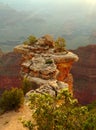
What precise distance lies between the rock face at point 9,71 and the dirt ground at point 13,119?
44.7 meters

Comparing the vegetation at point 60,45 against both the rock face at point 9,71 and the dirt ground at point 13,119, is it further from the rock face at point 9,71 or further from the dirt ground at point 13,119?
the rock face at point 9,71

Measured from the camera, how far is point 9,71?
261ft

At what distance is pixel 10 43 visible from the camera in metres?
166

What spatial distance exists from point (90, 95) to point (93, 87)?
200 inches

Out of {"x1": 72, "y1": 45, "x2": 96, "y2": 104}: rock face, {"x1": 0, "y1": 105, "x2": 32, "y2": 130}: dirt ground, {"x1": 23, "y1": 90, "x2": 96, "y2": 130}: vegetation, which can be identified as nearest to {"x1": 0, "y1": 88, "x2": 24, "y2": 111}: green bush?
{"x1": 0, "y1": 105, "x2": 32, "y2": 130}: dirt ground

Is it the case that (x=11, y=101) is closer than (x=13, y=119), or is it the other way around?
(x=13, y=119)

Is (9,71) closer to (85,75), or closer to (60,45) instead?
(85,75)

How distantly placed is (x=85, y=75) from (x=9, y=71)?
1720cm

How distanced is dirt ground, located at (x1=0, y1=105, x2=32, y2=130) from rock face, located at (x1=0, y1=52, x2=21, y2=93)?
44.7 meters

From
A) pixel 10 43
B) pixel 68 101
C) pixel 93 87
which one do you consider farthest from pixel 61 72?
pixel 10 43

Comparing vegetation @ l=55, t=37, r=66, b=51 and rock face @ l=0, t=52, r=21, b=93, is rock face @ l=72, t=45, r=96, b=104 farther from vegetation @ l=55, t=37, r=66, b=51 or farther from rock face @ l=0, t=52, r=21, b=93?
vegetation @ l=55, t=37, r=66, b=51

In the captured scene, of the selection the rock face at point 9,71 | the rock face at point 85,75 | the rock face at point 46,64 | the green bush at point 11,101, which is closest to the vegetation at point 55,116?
the green bush at point 11,101

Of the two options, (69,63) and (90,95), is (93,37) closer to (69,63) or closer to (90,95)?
(90,95)

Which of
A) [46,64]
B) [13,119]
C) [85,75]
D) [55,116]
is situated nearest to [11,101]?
[13,119]
